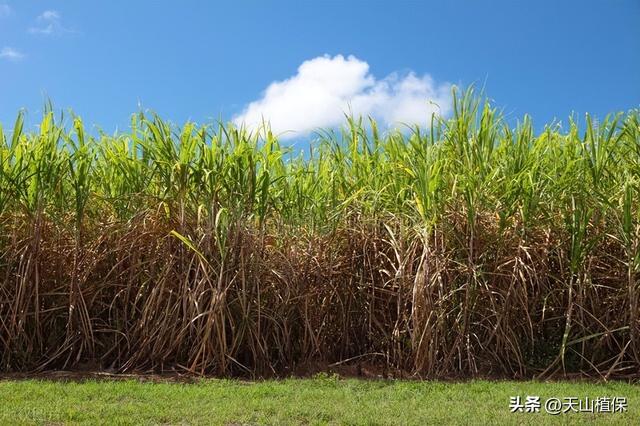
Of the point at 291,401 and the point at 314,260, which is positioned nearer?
the point at 291,401

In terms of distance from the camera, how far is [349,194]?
588 cm

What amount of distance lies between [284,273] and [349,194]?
878 mm

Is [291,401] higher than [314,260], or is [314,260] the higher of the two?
[314,260]

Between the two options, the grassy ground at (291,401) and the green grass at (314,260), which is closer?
the grassy ground at (291,401)

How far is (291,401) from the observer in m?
4.28

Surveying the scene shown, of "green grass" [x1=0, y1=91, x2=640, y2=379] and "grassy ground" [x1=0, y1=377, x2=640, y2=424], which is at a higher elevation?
"green grass" [x1=0, y1=91, x2=640, y2=379]

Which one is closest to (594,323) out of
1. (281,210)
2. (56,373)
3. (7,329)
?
(281,210)

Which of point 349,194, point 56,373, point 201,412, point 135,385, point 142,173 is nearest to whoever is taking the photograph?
point 201,412

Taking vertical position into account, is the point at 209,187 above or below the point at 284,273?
above

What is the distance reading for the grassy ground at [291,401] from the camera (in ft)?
12.8

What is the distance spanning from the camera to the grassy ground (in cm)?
390

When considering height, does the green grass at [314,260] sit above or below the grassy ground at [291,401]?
above

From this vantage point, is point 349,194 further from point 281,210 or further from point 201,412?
point 201,412

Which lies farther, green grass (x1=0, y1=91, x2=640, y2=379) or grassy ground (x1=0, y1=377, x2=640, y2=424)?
green grass (x1=0, y1=91, x2=640, y2=379)
